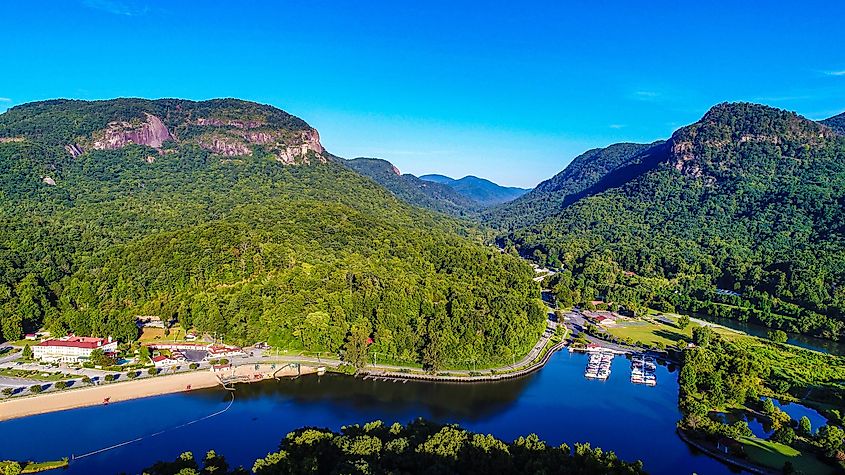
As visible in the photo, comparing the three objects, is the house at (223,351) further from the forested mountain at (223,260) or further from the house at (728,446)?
the house at (728,446)

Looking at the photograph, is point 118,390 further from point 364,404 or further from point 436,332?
point 436,332

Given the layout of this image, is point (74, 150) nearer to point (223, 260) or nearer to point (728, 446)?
point (223, 260)

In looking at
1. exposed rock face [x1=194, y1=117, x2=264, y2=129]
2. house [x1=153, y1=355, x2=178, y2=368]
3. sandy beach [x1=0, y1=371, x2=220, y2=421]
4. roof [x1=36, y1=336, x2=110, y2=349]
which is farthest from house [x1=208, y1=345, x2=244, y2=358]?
exposed rock face [x1=194, y1=117, x2=264, y2=129]

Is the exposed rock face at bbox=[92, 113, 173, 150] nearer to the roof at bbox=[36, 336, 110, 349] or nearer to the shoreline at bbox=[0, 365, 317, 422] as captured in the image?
the roof at bbox=[36, 336, 110, 349]

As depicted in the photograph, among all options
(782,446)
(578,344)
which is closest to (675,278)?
(578,344)

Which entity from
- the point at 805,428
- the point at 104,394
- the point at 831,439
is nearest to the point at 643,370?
the point at 805,428

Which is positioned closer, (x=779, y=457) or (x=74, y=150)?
(x=779, y=457)

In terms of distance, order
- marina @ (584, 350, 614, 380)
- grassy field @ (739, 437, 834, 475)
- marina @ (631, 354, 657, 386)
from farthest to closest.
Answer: marina @ (584, 350, 614, 380), marina @ (631, 354, 657, 386), grassy field @ (739, 437, 834, 475)

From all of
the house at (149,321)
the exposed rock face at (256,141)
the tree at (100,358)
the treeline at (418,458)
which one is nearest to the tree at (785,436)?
the treeline at (418,458)
